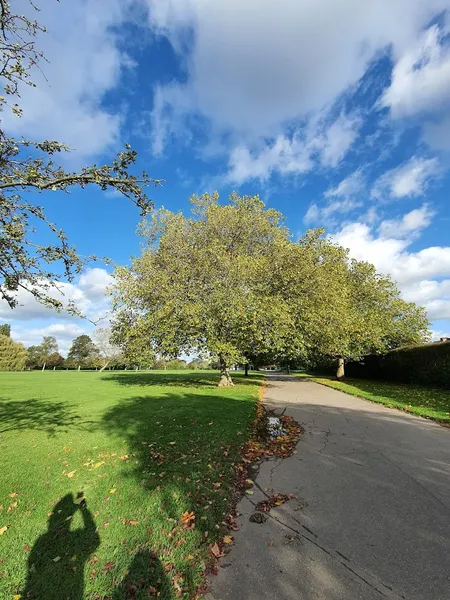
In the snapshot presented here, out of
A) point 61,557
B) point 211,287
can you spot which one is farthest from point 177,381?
point 61,557

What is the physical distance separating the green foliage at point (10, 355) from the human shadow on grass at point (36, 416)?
52346mm

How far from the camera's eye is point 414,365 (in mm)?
22562

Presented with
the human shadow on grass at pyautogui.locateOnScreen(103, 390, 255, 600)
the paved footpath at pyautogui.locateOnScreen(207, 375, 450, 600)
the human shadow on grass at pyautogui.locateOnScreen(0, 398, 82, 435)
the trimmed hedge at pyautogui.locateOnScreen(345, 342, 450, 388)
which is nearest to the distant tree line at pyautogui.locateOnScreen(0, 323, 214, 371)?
the trimmed hedge at pyautogui.locateOnScreen(345, 342, 450, 388)

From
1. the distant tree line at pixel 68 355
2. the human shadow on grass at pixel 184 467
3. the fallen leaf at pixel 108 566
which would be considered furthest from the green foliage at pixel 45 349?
the fallen leaf at pixel 108 566

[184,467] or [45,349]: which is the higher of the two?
[45,349]

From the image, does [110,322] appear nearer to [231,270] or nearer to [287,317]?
[231,270]

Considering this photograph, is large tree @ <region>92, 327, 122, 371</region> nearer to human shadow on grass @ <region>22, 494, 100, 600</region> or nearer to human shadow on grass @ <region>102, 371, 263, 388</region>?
human shadow on grass @ <region>102, 371, 263, 388</region>

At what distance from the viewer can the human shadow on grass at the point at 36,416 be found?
9.20 m

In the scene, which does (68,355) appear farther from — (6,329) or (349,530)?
(349,530)

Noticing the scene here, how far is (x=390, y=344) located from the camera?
3056cm

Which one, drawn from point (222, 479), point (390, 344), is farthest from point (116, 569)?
point (390, 344)

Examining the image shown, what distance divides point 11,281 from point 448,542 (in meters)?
6.63

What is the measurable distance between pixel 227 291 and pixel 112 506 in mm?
14068

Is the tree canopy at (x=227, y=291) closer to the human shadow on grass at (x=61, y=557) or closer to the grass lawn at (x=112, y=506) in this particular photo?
the grass lawn at (x=112, y=506)
